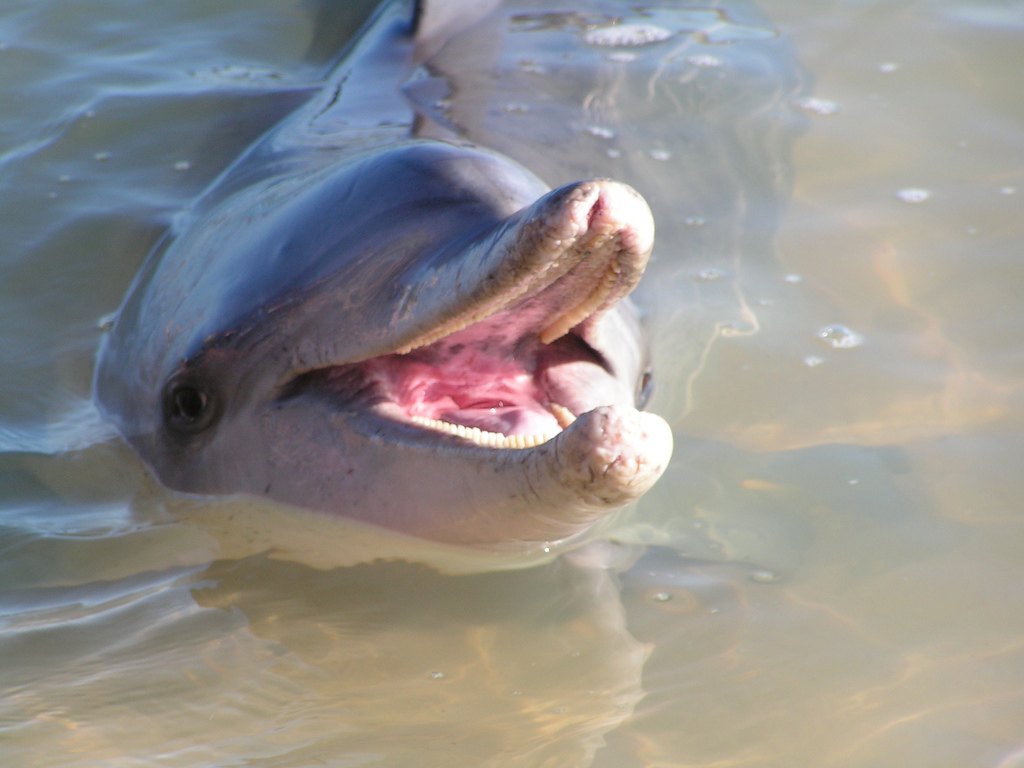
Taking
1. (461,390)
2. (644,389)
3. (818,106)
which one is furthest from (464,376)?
(818,106)

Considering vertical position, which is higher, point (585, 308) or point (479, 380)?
point (585, 308)

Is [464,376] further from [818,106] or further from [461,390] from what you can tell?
[818,106]

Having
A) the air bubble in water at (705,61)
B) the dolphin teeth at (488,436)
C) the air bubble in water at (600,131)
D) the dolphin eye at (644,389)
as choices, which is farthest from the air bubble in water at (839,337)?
the air bubble in water at (705,61)

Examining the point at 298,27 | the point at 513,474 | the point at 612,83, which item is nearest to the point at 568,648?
the point at 513,474

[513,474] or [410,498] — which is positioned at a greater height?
[513,474]

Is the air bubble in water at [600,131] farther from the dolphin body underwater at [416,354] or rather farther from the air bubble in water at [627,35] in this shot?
the dolphin body underwater at [416,354]

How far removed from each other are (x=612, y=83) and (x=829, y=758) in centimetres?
482

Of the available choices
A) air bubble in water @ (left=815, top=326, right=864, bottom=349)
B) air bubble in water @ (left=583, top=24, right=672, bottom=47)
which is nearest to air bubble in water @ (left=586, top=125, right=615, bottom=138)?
air bubble in water @ (left=583, top=24, right=672, bottom=47)

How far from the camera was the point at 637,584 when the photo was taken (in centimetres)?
339

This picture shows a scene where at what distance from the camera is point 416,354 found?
3.48 meters

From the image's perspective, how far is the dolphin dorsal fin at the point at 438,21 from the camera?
655cm

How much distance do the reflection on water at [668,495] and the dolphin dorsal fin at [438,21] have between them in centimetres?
32

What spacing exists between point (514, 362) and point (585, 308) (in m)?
0.37

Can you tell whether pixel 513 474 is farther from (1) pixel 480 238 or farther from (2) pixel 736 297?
(2) pixel 736 297
